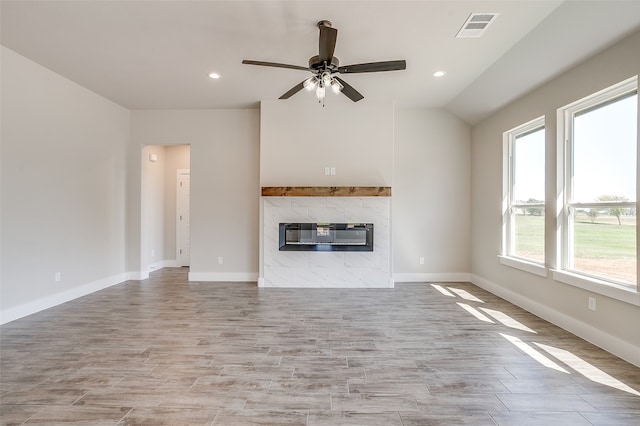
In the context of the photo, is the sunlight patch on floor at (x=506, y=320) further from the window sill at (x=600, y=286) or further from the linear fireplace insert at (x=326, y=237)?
the linear fireplace insert at (x=326, y=237)

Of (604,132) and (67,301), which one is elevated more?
(604,132)

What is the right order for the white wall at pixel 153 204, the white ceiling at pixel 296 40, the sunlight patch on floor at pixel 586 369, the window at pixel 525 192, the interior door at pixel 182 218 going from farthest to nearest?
1. the interior door at pixel 182 218
2. the white wall at pixel 153 204
3. the window at pixel 525 192
4. the white ceiling at pixel 296 40
5. the sunlight patch on floor at pixel 586 369

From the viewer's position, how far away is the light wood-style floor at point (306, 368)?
5.79 ft

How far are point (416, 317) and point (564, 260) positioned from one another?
172 centimetres

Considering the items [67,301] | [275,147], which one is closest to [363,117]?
[275,147]

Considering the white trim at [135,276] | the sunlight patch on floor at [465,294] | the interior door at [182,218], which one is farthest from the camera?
the interior door at [182,218]

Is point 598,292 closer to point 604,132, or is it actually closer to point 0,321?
point 604,132

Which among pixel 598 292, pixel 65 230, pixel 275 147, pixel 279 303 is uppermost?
pixel 275 147

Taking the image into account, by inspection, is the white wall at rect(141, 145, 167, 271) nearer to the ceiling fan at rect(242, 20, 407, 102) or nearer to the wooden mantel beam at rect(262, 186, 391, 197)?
the wooden mantel beam at rect(262, 186, 391, 197)

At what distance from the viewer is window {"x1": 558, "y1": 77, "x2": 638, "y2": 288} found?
8.23ft

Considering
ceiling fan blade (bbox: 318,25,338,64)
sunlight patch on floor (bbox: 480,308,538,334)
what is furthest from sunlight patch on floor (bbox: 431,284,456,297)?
ceiling fan blade (bbox: 318,25,338,64)

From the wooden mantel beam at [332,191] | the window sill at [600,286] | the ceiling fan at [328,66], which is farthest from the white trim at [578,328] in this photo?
the ceiling fan at [328,66]

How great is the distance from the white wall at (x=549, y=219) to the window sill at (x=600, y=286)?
60 mm

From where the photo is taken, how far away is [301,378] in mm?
2123
